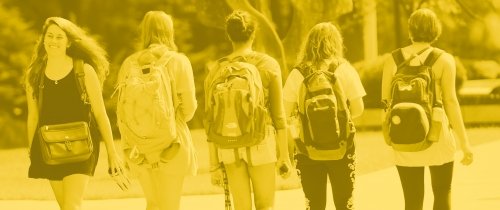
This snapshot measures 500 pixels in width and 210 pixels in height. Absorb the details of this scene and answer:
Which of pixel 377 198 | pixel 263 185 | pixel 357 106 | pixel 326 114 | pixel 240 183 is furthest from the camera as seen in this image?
pixel 377 198

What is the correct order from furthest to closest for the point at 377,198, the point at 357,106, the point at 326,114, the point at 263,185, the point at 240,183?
the point at 377,198, the point at 357,106, the point at 326,114, the point at 240,183, the point at 263,185

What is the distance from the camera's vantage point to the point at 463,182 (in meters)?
12.8

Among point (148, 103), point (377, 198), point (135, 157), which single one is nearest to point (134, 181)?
point (377, 198)

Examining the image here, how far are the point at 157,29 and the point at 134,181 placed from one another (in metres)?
8.52

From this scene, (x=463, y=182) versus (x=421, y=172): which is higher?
(x=421, y=172)

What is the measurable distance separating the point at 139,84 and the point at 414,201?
185 cm

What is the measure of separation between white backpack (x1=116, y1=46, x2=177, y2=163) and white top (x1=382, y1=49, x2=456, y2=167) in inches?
56.2

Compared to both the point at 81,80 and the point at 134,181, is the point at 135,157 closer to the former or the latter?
the point at 81,80

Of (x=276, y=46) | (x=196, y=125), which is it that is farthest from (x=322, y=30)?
(x=196, y=125)

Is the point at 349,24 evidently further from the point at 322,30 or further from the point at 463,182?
the point at 322,30

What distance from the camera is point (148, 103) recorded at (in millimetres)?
6566

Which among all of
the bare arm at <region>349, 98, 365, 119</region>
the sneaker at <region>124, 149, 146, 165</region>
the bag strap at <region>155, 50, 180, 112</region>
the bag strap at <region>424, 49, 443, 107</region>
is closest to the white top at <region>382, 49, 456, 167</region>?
the bag strap at <region>424, 49, 443, 107</region>

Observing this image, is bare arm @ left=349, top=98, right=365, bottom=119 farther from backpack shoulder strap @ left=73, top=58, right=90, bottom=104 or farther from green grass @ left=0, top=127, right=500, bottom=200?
green grass @ left=0, top=127, right=500, bottom=200

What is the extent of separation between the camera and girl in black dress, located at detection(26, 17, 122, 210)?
644 cm
